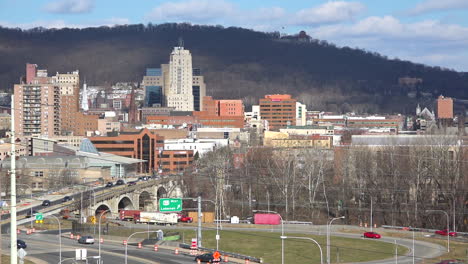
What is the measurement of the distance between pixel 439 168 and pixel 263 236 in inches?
1071

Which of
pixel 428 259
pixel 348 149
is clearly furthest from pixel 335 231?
pixel 348 149

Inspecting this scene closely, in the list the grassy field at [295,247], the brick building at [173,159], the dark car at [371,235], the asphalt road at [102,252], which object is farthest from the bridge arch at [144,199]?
the dark car at [371,235]

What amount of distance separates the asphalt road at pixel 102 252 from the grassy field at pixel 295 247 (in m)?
7.59

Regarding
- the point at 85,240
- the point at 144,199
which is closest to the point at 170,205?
the point at 85,240

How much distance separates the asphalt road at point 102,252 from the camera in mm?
63656

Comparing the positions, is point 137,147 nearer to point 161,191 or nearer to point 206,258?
point 161,191

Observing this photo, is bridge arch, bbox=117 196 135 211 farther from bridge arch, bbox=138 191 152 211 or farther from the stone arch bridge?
bridge arch, bbox=138 191 152 211

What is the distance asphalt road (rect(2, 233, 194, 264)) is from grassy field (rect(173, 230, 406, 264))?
759 centimetres

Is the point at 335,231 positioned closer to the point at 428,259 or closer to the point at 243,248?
the point at 243,248

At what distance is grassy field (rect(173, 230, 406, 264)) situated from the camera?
71.1 metres

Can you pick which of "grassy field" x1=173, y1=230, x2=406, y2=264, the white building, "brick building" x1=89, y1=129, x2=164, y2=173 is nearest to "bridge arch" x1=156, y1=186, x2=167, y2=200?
"brick building" x1=89, y1=129, x2=164, y2=173

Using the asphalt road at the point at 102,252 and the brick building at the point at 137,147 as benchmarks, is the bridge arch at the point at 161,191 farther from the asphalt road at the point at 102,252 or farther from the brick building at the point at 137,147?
the asphalt road at the point at 102,252

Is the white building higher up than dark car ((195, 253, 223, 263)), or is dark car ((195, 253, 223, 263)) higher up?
the white building

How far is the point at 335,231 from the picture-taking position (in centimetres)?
8775
